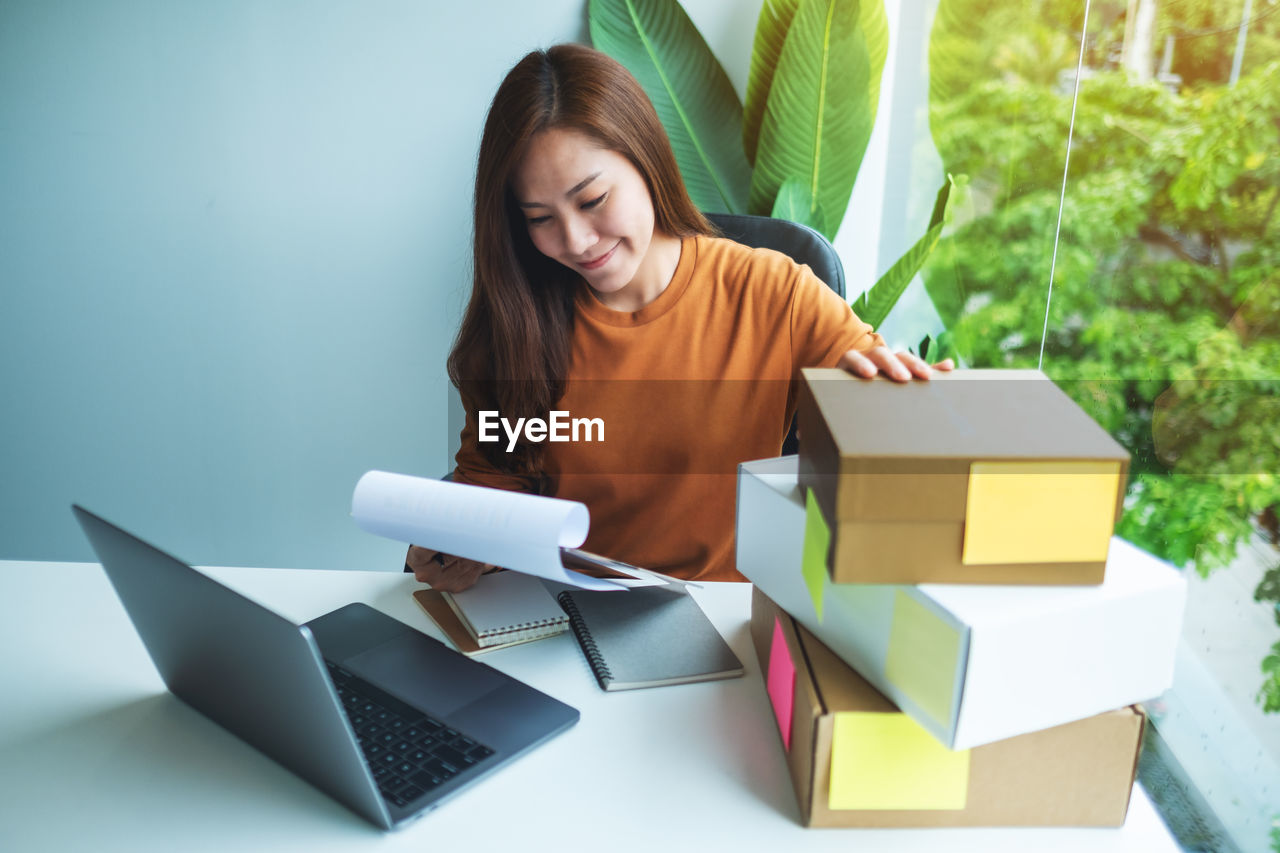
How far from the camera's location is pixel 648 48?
5.58ft

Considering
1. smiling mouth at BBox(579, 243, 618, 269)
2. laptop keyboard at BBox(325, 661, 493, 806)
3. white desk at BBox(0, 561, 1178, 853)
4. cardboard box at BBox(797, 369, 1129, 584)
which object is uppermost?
smiling mouth at BBox(579, 243, 618, 269)

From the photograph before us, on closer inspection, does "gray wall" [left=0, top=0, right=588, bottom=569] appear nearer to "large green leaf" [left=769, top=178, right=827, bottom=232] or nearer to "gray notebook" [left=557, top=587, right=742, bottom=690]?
"large green leaf" [left=769, top=178, right=827, bottom=232]

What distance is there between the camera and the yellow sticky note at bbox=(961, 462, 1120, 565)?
59 centimetres

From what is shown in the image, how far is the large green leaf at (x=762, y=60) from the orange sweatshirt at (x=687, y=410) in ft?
1.87

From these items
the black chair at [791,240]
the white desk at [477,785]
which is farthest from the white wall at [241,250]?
the white desk at [477,785]

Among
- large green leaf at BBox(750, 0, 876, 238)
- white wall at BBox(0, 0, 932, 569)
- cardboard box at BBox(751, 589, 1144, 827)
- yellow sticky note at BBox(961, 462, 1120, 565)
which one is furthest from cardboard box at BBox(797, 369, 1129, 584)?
white wall at BBox(0, 0, 932, 569)

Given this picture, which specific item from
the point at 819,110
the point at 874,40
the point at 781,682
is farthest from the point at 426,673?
the point at 874,40

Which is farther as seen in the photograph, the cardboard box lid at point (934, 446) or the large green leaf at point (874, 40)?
the large green leaf at point (874, 40)

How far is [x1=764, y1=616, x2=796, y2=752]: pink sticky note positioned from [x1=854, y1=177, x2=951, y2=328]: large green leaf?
106 cm

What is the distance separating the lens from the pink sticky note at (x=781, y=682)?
0.70 m

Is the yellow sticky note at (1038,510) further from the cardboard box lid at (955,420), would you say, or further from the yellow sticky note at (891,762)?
the yellow sticky note at (891,762)

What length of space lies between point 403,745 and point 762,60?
4.78 feet

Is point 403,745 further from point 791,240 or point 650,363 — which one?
point 791,240

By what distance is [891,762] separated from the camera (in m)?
0.63
